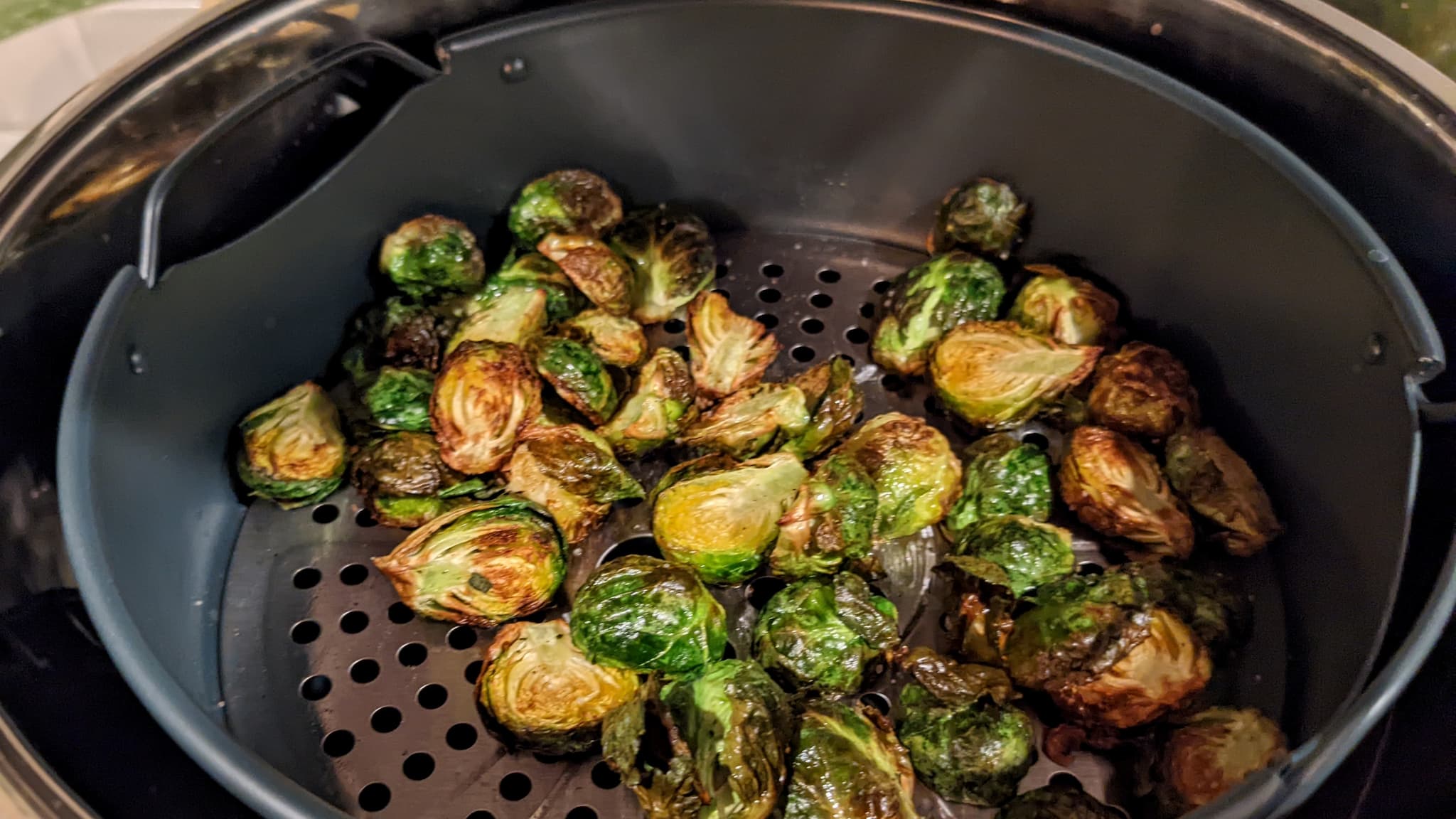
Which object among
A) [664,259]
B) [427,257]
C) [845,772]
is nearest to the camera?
[845,772]

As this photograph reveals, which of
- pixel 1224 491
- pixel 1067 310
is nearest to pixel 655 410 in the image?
pixel 1067 310

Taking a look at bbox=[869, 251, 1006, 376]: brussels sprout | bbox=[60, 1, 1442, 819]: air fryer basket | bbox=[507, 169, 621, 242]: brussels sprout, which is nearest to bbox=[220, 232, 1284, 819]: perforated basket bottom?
bbox=[60, 1, 1442, 819]: air fryer basket

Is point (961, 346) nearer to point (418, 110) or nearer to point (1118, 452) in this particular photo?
point (1118, 452)

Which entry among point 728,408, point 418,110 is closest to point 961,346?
point 728,408

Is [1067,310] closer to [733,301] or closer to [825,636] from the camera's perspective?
[733,301]

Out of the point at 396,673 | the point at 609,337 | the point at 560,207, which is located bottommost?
the point at 396,673

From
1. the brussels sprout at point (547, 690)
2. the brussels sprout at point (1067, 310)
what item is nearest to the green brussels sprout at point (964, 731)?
the brussels sprout at point (547, 690)

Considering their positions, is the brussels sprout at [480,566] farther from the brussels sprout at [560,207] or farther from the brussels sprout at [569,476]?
the brussels sprout at [560,207]

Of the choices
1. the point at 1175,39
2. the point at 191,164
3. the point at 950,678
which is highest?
the point at 1175,39
